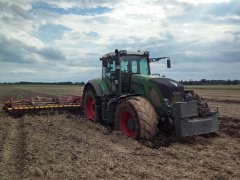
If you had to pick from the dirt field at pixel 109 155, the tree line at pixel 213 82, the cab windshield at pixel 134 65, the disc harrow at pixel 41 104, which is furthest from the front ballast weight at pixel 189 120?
the tree line at pixel 213 82

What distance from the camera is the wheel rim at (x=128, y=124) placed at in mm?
9692

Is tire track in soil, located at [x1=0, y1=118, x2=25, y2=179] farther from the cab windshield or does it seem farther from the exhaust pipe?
the cab windshield

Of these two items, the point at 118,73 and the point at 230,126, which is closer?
the point at 118,73

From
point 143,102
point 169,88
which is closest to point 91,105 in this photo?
point 143,102

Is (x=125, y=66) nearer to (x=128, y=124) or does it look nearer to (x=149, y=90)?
(x=149, y=90)

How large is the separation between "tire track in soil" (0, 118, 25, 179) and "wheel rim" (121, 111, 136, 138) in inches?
110

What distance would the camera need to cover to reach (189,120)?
29.7 ft

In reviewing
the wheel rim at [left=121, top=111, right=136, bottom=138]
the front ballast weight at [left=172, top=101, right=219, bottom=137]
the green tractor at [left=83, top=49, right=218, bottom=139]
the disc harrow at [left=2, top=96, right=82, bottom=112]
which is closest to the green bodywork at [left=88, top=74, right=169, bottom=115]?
the green tractor at [left=83, top=49, right=218, bottom=139]

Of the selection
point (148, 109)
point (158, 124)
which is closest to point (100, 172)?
point (148, 109)

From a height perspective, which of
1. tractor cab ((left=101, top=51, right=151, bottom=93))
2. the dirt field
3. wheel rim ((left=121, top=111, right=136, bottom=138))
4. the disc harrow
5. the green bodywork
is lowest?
the dirt field

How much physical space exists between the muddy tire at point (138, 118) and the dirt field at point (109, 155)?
0.85 feet

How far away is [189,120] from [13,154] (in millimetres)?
4349

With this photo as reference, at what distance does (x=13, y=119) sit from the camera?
1410cm

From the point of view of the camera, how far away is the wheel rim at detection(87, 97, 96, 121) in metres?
13.2
